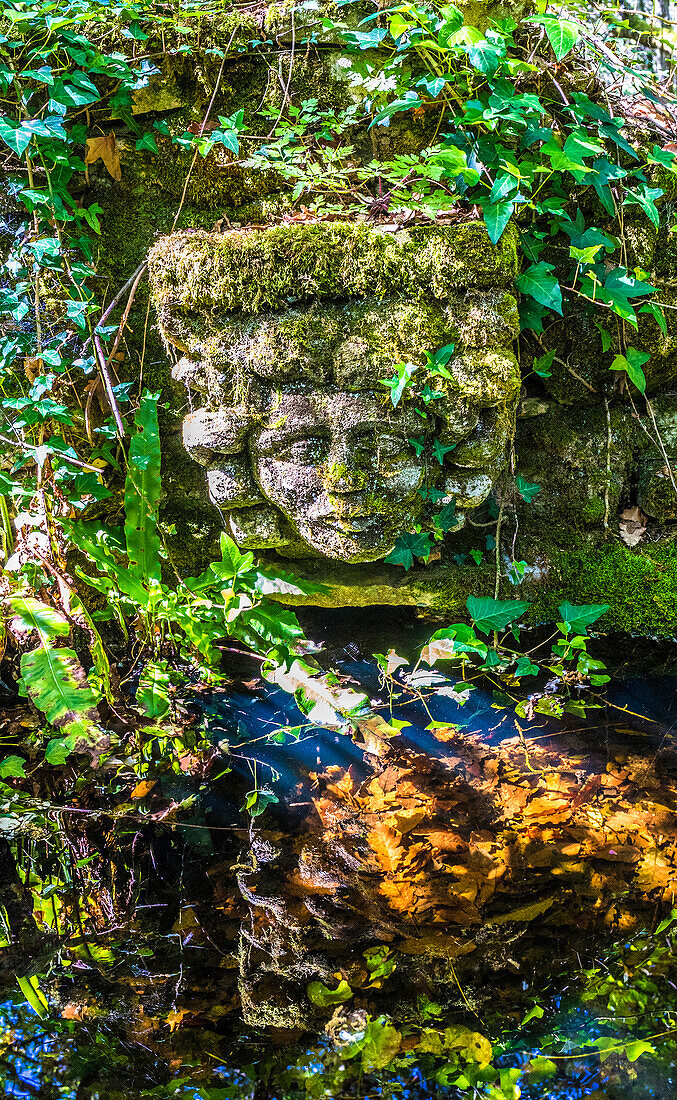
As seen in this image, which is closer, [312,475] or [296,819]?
[312,475]

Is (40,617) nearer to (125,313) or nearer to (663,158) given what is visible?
(125,313)

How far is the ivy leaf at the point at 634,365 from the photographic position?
206 cm

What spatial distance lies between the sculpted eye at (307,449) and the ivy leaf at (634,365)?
900 mm

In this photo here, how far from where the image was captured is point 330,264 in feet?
5.86

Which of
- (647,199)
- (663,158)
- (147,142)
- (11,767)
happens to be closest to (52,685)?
(11,767)

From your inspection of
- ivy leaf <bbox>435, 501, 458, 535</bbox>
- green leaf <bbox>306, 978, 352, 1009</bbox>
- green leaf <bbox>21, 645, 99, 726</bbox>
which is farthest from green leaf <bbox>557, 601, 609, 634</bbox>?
green leaf <bbox>21, 645, 99, 726</bbox>

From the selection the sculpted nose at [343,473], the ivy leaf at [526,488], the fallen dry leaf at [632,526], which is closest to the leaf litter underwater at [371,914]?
the fallen dry leaf at [632,526]

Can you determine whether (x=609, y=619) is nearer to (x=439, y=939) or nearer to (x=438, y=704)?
(x=438, y=704)

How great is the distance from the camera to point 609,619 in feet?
7.75

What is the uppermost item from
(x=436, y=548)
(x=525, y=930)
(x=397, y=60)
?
(x=397, y=60)

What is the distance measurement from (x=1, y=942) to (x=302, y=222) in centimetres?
196

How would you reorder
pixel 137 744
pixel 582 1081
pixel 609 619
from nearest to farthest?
pixel 582 1081 → pixel 137 744 → pixel 609 619

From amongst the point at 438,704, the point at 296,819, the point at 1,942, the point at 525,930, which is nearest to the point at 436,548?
the point at 438,704

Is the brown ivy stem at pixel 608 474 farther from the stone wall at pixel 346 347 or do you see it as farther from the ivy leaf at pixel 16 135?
the ivy leaf at pixel 16 135
